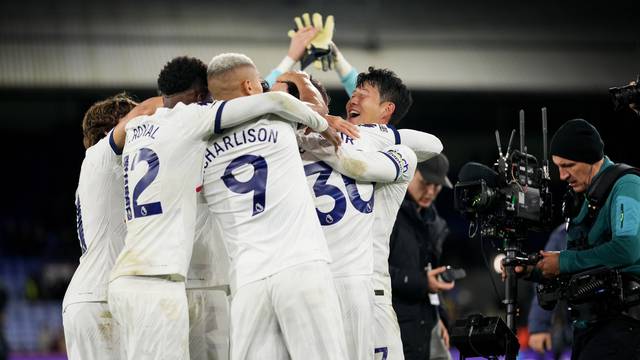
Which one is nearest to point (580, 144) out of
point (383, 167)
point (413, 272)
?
point (413, 272)

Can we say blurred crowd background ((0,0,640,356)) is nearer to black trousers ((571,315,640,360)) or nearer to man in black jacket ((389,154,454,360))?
man in black jacket ((389,154,454,360))

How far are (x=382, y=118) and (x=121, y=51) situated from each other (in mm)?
9840

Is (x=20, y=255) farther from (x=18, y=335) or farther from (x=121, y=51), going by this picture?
(x=121, y=51)

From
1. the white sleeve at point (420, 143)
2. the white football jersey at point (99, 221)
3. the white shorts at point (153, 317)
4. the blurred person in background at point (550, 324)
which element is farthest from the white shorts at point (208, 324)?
the blurred person in background at point (550, 324)

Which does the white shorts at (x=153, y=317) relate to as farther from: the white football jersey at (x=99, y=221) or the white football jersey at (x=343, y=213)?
the white football jersey at (x=343, y=213)

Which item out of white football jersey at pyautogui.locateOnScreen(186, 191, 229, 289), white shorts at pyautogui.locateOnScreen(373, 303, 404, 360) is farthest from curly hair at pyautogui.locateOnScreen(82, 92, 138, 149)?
white shorts at pyautogui.locateOnScreen(373, 303, 404, 360)

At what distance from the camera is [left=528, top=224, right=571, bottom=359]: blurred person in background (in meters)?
7.69

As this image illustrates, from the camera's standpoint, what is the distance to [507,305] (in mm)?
6215

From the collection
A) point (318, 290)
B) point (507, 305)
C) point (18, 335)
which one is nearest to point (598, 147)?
point (507, 305)

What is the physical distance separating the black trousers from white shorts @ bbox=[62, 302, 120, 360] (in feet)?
9.68

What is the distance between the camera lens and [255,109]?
15.7 feet

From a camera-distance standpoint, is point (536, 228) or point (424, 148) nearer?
point (424, 148)

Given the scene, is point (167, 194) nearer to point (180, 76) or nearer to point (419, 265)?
point (180, 76)

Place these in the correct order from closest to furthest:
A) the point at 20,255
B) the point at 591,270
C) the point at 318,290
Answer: the point at 318,290, the point at 591,270, the point at 20,255
